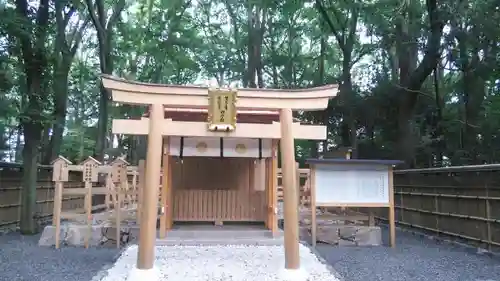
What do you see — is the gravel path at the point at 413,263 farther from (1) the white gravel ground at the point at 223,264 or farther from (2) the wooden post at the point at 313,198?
(1) the white gravel ground at the point at 223,264

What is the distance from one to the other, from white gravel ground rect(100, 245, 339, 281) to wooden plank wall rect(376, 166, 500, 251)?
11.8ft

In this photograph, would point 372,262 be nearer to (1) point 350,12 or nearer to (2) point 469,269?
(2) point 469,269

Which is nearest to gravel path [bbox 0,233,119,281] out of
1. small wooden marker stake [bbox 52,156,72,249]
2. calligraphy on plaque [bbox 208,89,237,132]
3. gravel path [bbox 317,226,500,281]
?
small wooden marker stake [bbox 52,156,72,249]

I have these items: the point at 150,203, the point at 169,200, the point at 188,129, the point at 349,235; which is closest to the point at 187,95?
the point at 188,129

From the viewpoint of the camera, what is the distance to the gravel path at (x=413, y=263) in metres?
6.52

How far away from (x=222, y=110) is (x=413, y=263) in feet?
14.2

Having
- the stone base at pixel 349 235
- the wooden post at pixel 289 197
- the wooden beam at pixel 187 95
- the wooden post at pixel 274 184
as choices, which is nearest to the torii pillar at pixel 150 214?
the wooden beam at pixel 187 95

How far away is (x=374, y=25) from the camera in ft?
51.9

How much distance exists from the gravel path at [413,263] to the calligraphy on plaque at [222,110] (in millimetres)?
2905

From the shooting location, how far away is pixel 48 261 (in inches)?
299

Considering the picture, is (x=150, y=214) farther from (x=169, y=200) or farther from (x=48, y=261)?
(x=169, y=200)

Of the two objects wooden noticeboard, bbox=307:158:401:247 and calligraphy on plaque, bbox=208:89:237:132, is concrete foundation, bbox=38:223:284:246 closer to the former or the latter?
wooden noticeboard, bbox=307:158:401:247

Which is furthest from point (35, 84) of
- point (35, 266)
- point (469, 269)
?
point (469, 269)

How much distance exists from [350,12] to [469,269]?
1286 cm
